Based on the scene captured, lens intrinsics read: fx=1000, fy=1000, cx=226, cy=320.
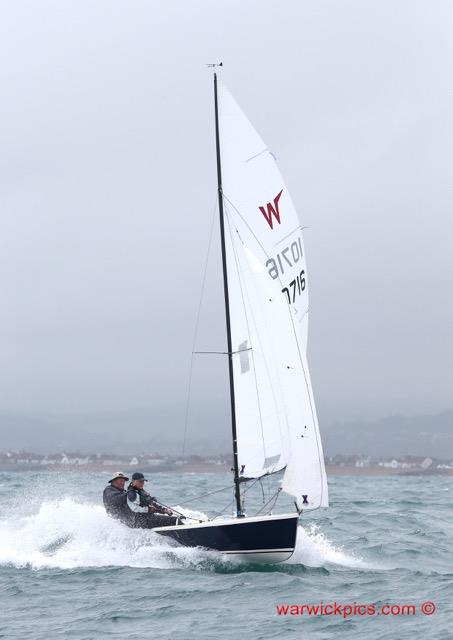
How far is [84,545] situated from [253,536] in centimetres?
372

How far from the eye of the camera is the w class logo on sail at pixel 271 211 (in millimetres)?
18292

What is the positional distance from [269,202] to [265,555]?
20.7 ft

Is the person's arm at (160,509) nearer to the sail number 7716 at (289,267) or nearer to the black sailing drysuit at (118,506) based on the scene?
the black sailing drysuit at (118,506)

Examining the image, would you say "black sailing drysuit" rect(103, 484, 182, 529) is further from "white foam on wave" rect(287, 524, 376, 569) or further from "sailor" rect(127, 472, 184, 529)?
"white foam on wave" rect(287, 524, 376, 569)

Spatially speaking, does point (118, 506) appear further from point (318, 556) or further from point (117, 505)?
point (318, 556)

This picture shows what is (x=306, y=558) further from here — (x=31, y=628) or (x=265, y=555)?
(x=31, y=628)

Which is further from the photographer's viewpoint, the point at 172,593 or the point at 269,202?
the point at 269,202

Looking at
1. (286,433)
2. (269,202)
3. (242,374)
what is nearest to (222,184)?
(269,202)

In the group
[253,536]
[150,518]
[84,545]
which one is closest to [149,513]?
[150,518]

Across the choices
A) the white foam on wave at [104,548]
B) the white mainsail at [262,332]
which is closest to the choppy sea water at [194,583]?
the white foam on wave at [104,548]

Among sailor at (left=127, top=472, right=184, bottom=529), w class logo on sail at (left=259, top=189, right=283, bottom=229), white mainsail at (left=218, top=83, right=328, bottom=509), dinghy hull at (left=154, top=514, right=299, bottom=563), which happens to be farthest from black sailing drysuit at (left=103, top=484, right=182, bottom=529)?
w class logo on sail at (left=259, top=189, right=283, bottom=229)

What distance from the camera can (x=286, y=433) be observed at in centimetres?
1714

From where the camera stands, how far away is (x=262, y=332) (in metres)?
17.5

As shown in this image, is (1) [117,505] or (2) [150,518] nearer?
(2) [150,518]
